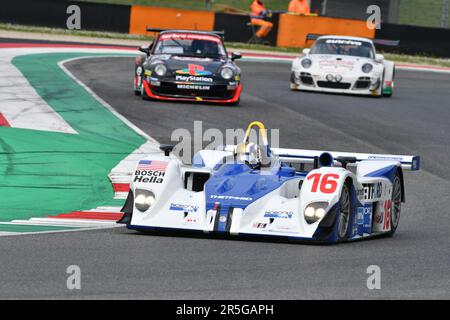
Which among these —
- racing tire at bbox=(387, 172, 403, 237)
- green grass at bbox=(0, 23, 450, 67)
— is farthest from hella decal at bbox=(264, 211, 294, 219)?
green grass at bbox=(0, 23, 450, 67)

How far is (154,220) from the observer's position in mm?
9742

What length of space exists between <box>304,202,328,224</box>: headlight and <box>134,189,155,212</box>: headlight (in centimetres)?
127

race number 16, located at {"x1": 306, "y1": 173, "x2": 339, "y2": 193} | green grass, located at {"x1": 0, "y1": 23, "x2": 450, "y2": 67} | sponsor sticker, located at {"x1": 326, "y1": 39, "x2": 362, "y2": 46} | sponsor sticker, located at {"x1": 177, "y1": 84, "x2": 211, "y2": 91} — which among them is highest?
sponsor sticker, located at {"x1": 326, "y1": 39, "x2": 362, "y2": 46}

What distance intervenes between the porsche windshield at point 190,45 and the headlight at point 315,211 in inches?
515

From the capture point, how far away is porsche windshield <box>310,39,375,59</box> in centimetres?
2642

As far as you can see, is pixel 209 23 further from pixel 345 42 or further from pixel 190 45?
pixel 190 45

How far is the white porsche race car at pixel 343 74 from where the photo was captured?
1008 inches

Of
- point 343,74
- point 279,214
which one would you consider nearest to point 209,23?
point 343,74

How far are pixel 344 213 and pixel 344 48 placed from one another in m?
17.1

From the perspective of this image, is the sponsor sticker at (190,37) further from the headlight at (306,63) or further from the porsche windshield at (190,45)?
the headlight at (306,63)

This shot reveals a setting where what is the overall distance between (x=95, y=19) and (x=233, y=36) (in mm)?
4335

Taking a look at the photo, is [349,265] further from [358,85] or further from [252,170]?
[358,85]

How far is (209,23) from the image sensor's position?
36.6 metres

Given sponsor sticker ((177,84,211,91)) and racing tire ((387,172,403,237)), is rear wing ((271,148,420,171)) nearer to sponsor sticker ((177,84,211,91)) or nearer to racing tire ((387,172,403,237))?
racing tire ((387,172,403,237))
